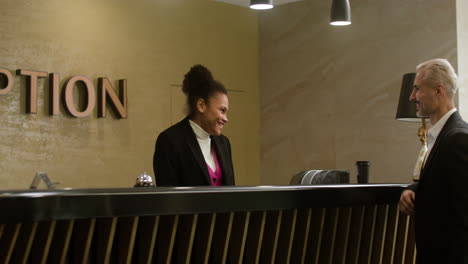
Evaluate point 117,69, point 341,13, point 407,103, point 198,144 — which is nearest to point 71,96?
point 117,69

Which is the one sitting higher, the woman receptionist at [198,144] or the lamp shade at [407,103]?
the lamp shade at [407,103]

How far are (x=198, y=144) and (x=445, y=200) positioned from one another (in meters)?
1.33

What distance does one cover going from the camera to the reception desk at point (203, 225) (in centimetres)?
207

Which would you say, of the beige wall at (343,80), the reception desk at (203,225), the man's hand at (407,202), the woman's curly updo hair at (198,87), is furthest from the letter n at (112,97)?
the man's hand at (407,202)

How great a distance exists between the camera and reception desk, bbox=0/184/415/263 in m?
2.07

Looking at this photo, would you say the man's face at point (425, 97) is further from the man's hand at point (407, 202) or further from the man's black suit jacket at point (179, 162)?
the man's black suit jacket at point (179, 162)

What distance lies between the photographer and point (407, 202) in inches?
124

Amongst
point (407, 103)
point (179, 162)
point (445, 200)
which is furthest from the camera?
point (407, 103)

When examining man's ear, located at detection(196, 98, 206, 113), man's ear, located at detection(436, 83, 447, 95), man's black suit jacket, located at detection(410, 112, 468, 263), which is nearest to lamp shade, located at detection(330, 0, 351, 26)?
man's ear, located at detection(196, 98, 206, 113)

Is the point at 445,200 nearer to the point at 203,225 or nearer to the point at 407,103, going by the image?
the point at 203,225

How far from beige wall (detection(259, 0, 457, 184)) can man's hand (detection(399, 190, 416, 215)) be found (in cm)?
405

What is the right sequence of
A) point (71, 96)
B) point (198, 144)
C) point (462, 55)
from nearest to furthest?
1. point (198, 144)
2. point (71, 96)
3. point (462, 55)

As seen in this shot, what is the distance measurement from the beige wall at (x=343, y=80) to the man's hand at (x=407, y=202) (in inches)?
160

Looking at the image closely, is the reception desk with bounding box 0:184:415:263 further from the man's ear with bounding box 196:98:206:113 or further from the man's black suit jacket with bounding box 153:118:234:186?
the man's ear with bounding box 196:98:206:113
